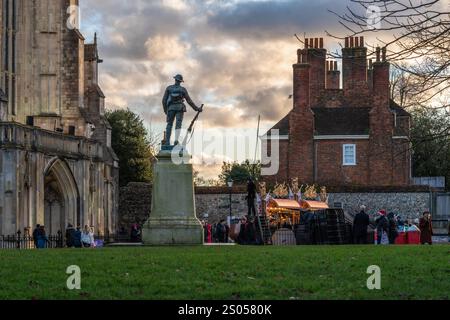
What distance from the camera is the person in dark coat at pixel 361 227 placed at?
38.1 metres

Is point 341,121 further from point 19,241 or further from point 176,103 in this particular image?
point 176,103

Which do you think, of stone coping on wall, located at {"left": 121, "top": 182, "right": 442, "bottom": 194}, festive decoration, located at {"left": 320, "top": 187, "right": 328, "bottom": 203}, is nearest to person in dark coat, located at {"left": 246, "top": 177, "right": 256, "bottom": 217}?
festive decoration, located at {"left": 320, "top": 187, "right": 328, "bottom": 203}

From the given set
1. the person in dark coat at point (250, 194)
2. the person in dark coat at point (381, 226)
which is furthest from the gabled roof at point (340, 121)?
the person in dark coat at point (250, 194)

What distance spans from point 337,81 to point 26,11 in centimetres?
3208

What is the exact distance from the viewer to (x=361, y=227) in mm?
38531

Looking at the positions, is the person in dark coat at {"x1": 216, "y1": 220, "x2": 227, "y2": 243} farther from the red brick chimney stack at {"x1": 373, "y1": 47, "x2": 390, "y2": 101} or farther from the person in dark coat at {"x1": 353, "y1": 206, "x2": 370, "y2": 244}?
the red brick chimney stack at {"x1": 373, "y1": 47, "x2": 390, "y2": 101}

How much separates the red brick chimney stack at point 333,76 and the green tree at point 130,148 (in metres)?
14.5

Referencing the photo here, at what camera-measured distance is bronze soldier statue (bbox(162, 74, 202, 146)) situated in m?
33.3

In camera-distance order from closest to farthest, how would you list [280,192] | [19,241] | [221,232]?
[19,241] < [221,232] < [280,192]

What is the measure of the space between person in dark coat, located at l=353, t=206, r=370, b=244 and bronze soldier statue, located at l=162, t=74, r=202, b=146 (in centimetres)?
786

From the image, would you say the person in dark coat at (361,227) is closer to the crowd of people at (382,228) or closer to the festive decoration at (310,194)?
the crowd of people at (382,228)

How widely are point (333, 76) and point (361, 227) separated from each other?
47.3 meters

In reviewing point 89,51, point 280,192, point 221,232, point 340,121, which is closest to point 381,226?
point 221,232

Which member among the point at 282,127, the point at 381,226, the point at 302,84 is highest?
the point at 302,84
